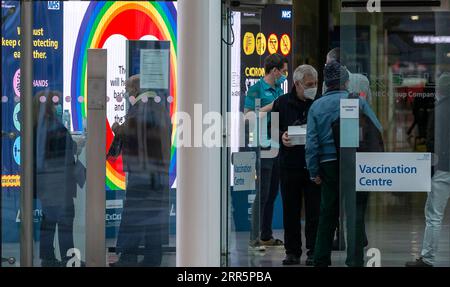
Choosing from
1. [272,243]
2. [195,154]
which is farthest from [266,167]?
[195,154]

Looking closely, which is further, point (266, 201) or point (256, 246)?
point (266, 201)

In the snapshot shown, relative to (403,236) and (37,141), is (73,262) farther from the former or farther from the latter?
(403,236)

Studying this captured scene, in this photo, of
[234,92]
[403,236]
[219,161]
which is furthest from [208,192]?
[403,236]

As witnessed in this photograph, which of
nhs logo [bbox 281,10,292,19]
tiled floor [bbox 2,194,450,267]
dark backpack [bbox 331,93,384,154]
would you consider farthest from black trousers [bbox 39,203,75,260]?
nhs logo [bbox 281,10,292,19]

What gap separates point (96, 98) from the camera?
7.21m

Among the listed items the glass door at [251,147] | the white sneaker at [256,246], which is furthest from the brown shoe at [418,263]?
the white sneaker at [256,246]

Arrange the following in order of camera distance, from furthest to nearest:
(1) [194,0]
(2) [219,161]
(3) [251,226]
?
(3) [251,226] → (2) [219,161] → (1) [194,0]

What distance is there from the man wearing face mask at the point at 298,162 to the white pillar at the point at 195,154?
82cm

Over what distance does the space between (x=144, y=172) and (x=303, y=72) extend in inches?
52.1

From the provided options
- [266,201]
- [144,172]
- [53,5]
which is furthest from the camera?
[266,201]

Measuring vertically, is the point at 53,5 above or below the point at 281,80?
above

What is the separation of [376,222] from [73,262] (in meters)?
2.00

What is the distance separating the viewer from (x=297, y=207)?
8.31 metres

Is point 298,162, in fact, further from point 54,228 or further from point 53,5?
point 53,5
